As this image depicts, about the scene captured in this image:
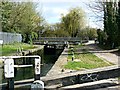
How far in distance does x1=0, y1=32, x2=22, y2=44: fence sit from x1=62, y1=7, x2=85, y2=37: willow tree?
32.9 meters

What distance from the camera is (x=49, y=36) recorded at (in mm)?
99562

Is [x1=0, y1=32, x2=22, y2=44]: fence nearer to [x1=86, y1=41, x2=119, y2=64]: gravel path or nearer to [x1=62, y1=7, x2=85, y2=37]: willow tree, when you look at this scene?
[x1=86, y1=41, x2=119, y2=64]: gravel path

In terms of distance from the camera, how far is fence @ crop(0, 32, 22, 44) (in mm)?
55656

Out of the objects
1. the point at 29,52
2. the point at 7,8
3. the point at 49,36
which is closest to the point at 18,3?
the point at 7,8

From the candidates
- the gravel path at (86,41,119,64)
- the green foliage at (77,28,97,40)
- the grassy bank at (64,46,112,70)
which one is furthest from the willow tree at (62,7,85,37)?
the grassy bank at (64,46,112,70)

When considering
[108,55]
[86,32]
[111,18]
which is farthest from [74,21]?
[108,55]

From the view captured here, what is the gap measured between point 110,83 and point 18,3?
49.6 meters

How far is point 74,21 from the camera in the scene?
335 feet

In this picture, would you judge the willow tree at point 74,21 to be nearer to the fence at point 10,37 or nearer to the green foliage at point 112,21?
the fence at point 10,37

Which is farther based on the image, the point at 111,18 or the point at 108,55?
the point at 111,18

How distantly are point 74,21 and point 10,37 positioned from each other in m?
43.3

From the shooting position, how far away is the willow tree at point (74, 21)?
332 feet

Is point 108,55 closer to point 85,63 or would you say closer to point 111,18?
point 85,63

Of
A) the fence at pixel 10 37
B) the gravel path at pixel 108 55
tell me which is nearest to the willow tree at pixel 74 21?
the fence at pixel 10 37
